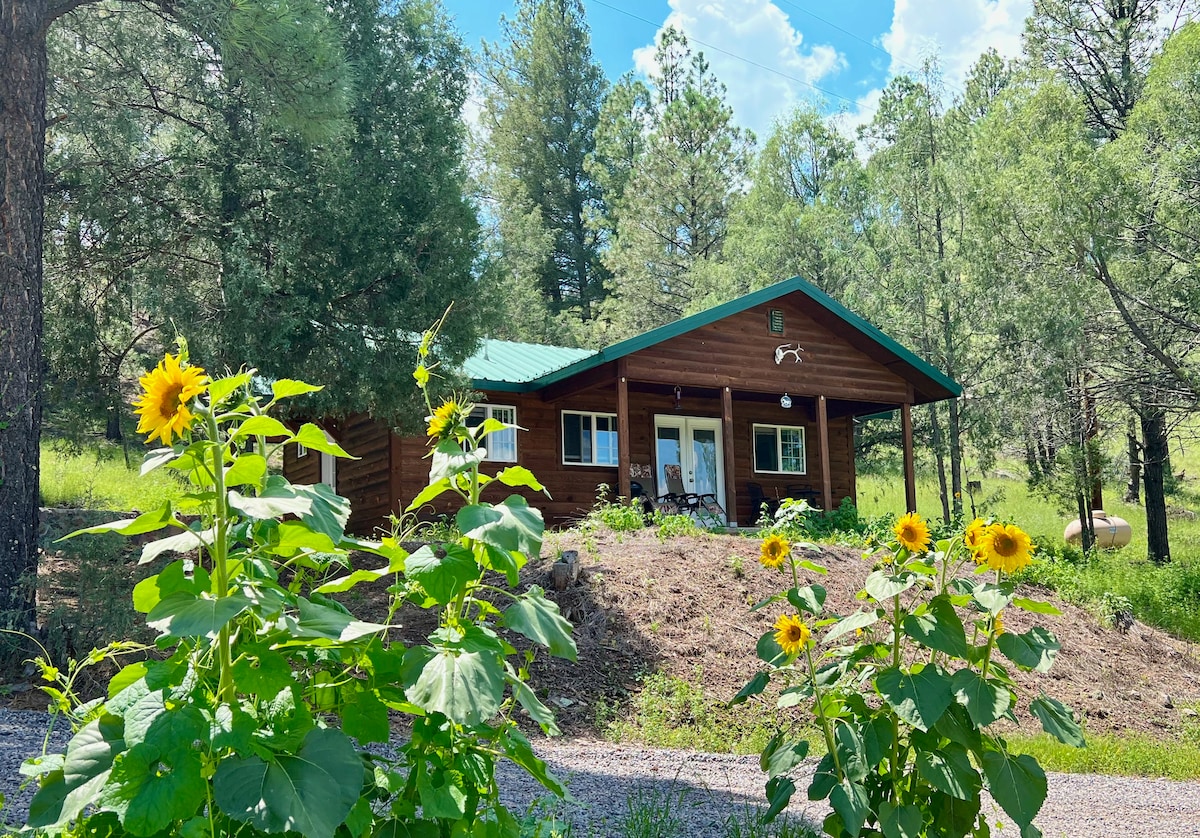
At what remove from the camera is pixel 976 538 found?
289cm

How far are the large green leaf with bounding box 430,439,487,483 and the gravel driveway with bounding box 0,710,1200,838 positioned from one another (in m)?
2.29

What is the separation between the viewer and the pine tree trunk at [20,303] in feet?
23.2

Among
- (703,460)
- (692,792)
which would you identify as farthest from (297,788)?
(703,460)

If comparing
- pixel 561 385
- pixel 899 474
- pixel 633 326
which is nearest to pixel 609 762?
pixel 561 385

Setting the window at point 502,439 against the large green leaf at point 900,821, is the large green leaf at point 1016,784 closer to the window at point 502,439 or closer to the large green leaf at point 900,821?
the large green leaf at point 900,821

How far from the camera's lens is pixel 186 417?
1.71 meters

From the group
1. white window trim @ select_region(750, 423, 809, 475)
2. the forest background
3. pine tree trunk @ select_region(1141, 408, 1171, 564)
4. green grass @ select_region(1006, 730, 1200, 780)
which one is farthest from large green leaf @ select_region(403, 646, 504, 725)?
pine tree trunk @ select_region(1141, 408, 1171, 564)

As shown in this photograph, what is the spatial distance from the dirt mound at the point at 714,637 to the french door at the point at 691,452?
587cm

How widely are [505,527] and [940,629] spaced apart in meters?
1.44

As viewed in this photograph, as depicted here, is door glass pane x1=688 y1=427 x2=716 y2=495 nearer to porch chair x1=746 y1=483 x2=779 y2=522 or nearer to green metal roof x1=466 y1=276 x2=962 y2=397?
porch chair x1=746 y1=483 x2=779 y2=522

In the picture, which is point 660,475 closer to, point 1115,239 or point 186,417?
point 1115,239

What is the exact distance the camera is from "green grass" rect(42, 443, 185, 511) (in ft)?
57.8

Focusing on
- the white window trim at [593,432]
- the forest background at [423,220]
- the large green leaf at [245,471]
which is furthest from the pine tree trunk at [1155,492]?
the large green leaf at [245,471]

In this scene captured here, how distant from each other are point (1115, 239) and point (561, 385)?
26.0 feet
